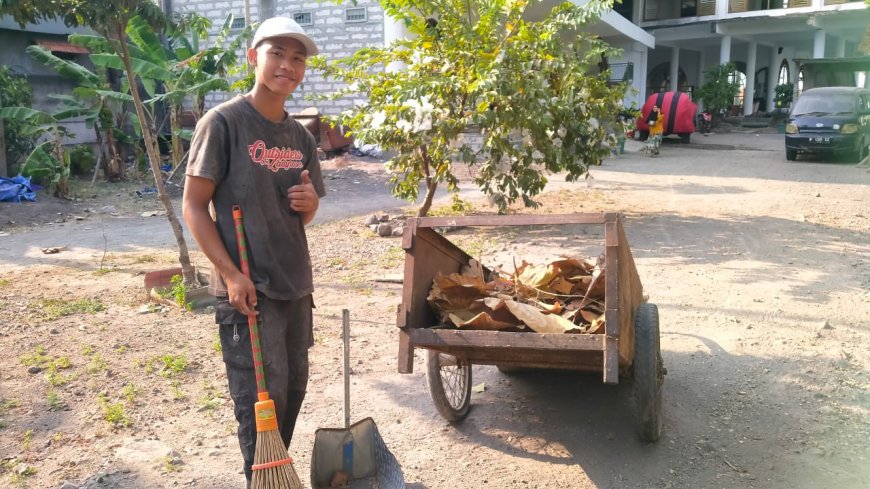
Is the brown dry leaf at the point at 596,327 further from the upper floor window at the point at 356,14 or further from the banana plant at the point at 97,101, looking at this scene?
the upper floor window at the point at 356,14

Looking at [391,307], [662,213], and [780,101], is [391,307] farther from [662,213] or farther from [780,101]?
[780,101]

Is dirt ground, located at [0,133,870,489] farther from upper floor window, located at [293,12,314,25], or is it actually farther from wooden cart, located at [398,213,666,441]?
upper floor window, located at [293,12,314,25]

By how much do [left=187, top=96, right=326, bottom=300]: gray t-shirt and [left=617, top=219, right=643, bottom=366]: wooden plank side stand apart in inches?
53.4

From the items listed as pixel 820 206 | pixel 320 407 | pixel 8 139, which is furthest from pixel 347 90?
pixel 8 139

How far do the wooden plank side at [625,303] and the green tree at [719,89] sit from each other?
26.3 metres

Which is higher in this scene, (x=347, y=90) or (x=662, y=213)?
(x=347, y=90)

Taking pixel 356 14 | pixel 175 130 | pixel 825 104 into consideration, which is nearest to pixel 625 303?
pixel 175 130

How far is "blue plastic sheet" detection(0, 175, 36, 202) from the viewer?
12.0 m

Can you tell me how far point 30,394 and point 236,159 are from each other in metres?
2.79

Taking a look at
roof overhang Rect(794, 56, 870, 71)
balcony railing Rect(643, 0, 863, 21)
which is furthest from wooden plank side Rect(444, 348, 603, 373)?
balcony railing Rect(643, 0, 863, 21)

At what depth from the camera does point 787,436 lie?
384cm

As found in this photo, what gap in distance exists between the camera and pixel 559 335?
309cm

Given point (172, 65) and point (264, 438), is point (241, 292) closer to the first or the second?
point (264, 438)

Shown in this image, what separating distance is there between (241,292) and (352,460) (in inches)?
42.0
